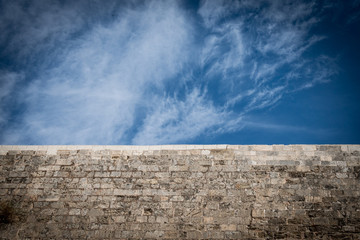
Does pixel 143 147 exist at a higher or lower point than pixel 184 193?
higher

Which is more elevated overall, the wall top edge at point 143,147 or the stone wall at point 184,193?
the wall top edge at point 143,147

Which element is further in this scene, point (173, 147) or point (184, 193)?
point (173, 147)

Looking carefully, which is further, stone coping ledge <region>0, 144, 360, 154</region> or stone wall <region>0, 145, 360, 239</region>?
stone coping ledge <region>0, 144, 360, 154</region>

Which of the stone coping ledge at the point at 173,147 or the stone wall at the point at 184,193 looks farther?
the stone coping ledge at the point at 173,147

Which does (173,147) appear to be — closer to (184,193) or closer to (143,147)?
(143,147)

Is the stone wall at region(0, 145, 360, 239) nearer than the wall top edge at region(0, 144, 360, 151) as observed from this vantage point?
Yes

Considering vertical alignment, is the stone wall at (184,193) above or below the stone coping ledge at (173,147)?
below

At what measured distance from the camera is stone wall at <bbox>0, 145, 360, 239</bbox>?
5410 mm

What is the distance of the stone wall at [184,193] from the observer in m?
5.41

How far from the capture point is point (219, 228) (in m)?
5.42

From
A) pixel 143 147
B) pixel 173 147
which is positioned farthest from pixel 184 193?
pixel 143 147

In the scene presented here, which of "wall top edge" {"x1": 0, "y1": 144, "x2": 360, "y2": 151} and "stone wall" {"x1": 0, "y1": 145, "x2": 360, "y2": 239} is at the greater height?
"wall top edge" {"x1": 0, "y1": 144, "x2": 360, "y2": 151}

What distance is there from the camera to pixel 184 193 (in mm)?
5801

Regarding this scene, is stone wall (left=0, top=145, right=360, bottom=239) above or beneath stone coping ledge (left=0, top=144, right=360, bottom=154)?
beneath
